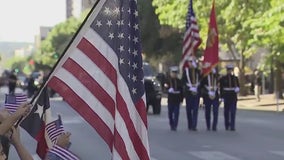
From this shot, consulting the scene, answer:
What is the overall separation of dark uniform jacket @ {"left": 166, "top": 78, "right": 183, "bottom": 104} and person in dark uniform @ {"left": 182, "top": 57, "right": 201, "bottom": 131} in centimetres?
14

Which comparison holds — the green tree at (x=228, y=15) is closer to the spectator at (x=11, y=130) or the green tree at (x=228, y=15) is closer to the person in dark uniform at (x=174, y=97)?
the person in dark uniform at (x=174, y=97)

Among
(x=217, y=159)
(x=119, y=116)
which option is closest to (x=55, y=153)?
(x=119, y=116)

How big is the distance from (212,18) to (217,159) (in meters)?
8.04

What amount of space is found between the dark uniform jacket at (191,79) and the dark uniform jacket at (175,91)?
0.46 feet

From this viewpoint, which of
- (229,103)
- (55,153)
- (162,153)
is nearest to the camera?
(55,153)

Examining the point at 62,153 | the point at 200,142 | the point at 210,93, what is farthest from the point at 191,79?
the point at 62,153

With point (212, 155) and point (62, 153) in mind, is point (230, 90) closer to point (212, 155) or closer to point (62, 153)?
point (212, 155)

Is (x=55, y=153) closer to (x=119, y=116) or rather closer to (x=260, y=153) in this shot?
(x=119, y=116)

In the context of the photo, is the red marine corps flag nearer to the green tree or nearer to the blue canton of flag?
the blue canton of flag

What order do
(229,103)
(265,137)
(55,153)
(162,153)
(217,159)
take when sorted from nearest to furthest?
(55,153) < (217,159) < (162,153) < (265,137) < (229,103)

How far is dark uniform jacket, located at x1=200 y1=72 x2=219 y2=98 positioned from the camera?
19.3m

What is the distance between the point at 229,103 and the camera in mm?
19359

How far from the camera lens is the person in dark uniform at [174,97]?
19.3m

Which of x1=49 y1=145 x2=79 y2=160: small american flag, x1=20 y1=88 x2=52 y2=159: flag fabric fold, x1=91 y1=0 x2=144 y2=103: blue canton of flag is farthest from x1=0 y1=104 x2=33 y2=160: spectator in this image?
x1=91 y1=0 x2=144 y2=103: blue canton of flag
